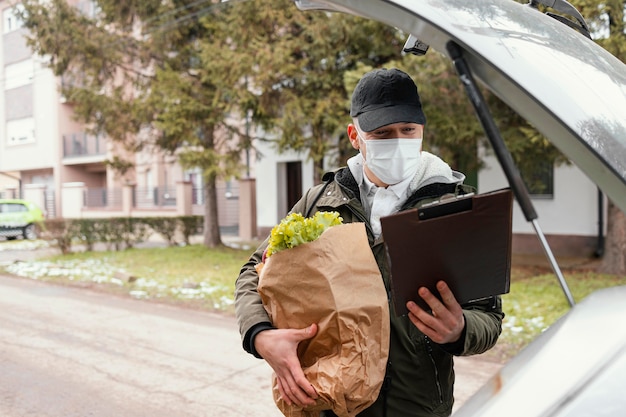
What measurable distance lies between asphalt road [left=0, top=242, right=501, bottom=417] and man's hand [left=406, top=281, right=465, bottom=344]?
330 cm

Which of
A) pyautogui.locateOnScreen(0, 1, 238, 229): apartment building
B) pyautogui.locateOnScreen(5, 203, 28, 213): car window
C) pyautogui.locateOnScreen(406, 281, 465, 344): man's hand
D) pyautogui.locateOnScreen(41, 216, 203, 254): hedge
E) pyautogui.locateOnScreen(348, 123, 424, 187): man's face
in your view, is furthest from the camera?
pyautogui.locateOnScreen(0, 1, 238, 229): apartment building

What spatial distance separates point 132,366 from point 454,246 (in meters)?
5.06

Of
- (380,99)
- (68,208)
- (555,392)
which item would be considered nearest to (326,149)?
(380,99)

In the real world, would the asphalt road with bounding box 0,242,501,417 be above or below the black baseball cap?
below

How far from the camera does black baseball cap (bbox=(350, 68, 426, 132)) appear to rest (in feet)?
5.84

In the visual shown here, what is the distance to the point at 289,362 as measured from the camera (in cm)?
154

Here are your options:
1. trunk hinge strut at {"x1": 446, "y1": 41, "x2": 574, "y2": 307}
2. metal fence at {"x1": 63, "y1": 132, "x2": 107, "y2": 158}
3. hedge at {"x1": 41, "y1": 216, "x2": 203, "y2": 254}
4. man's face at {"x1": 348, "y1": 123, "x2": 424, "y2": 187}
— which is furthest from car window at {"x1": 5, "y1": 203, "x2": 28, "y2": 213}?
trunk hinge strut at {"x1": 446, "y1": 41, "x2": 574, "y2": 307}

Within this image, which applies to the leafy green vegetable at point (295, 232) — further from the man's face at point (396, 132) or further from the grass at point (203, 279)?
the grass at point (203, 279)

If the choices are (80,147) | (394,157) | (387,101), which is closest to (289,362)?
(394,157)

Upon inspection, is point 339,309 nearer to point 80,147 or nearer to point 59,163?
point 80,147

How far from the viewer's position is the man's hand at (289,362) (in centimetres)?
151

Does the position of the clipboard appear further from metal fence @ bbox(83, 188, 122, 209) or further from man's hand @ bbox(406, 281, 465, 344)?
metal fence @ bbox(83, 188, 122, 209)

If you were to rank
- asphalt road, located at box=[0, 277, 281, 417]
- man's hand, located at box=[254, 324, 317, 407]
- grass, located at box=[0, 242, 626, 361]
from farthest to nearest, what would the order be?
grass, located at box=[0, 242, 626, 361], asphalt road, located at box=[0, 277, 281, 417], man's hand, located at box=[254, 324, 317, 407]

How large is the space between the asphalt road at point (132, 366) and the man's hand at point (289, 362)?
3.11m
